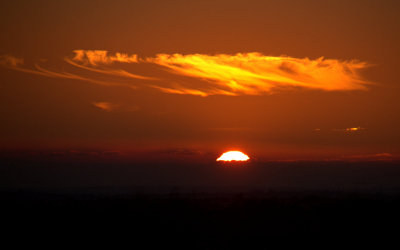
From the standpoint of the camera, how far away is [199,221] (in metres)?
29.2

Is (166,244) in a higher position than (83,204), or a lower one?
lower

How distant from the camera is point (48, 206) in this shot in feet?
104

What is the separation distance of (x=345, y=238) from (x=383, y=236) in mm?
1915

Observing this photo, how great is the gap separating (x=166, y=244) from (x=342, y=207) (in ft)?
37.0

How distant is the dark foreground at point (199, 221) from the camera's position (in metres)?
26.3

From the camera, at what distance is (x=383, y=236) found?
27.5 meters

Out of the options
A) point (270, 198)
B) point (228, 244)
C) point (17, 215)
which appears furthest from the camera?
point (270, 198)

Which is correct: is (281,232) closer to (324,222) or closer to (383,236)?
(324,222)

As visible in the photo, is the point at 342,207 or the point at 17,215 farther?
the point at 342,207

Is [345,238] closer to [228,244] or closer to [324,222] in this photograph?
[324,222]

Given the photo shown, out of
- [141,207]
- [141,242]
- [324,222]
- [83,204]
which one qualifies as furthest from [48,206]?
[324,222]

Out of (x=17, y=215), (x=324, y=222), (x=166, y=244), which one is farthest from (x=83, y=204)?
(x=324, y=222)

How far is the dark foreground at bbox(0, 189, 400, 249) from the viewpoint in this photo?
26.3 meters

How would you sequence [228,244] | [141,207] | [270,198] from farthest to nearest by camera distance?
[270,198] → [141,207] → [228,244]
